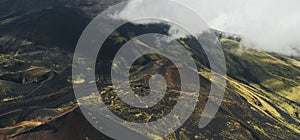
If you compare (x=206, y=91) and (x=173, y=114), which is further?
(x=206, y=91)

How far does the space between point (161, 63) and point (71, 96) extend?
217 feet

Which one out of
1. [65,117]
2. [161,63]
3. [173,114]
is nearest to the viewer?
[65,117]

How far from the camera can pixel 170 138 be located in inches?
3659

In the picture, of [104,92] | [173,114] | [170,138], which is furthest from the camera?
[104,92]

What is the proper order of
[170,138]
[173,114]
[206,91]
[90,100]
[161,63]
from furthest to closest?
[161,63], [206,91], [90,100], [173,114], [170,138]

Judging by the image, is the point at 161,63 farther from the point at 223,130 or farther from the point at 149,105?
the point at 223,130

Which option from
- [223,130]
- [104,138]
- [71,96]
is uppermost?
[104,138]

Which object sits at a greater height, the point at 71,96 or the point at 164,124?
the point at 164,124

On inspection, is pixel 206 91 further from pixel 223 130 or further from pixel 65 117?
pixel 65 117

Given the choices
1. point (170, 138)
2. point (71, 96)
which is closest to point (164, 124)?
point (170, 138)

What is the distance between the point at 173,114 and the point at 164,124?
1131cm

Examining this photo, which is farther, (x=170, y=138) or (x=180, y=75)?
(x=180, y=75)

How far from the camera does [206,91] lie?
6245 inches

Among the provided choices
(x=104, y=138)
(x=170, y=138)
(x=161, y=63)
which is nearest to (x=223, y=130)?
(x=170, y=138)
